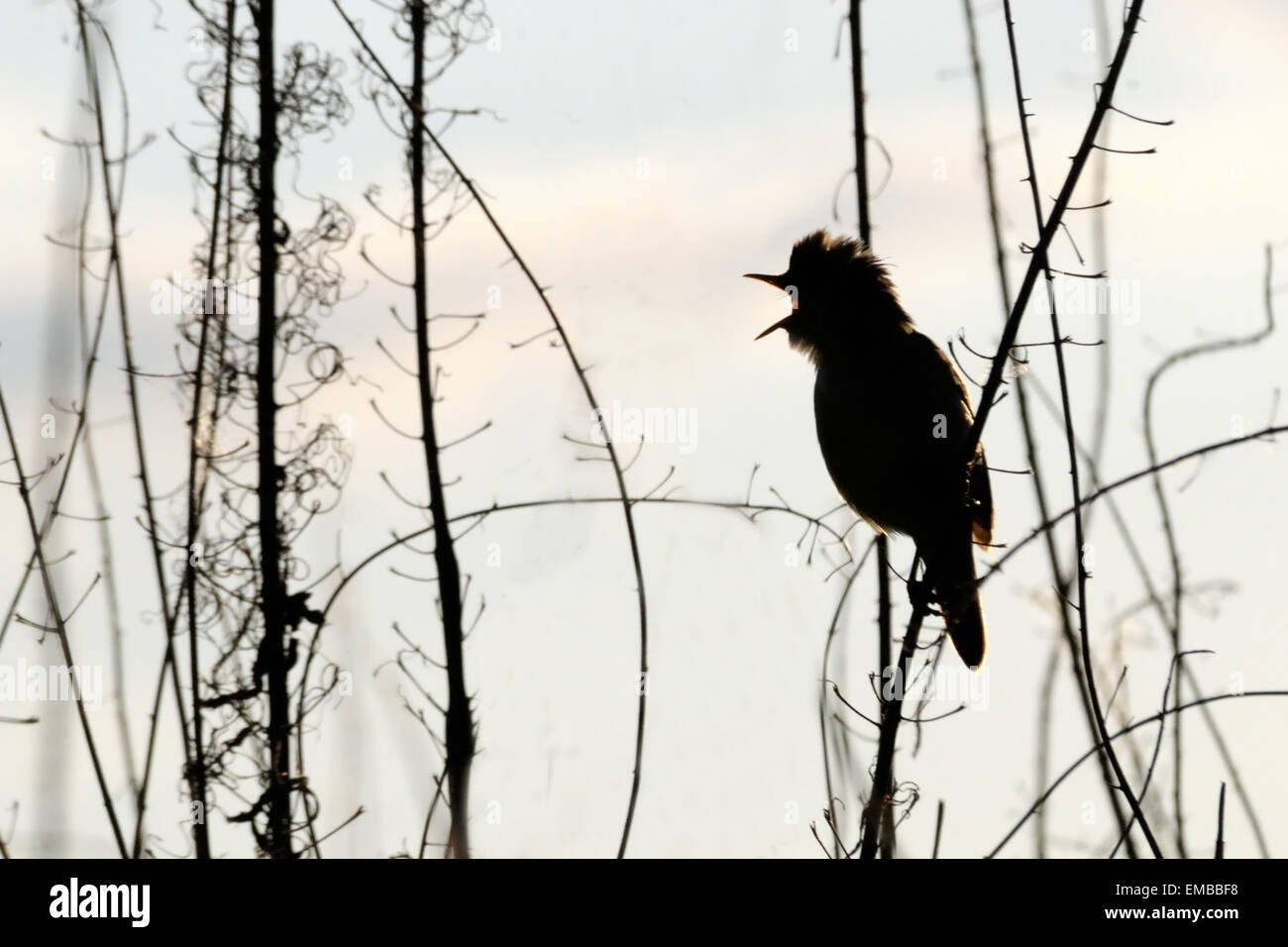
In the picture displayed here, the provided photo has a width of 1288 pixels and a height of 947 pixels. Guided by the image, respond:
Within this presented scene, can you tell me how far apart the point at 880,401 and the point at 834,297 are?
19.7 inches

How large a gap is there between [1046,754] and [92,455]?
225 cm

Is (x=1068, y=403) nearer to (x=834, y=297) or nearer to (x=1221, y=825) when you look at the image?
(x=1221, y=825)

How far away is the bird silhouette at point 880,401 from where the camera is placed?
5.47 metres

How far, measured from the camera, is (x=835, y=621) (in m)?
3.54

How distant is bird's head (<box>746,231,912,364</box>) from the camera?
573cm

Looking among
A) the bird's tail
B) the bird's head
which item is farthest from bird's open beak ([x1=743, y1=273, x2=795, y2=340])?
the bird's tail

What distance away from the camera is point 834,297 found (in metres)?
5.77

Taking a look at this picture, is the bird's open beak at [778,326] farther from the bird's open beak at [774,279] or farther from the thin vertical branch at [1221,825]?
the thin vertical branch at [1221,825]

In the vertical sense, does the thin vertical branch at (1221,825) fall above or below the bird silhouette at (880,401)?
below

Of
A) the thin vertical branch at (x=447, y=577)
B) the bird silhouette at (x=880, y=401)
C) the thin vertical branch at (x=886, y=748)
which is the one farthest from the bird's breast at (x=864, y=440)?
the thin vertical branch at (x=447, y=577)

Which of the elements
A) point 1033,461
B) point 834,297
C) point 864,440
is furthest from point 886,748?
point 834,297

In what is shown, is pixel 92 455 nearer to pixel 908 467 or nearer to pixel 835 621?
pixel 835 621
